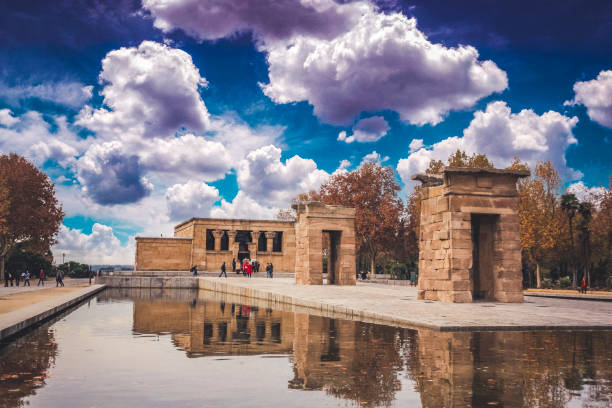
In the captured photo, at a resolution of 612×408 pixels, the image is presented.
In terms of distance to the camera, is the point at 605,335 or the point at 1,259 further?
the point at 1,259

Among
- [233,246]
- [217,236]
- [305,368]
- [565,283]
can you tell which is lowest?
[565,283]

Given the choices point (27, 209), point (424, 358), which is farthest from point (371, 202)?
point (424, 358)

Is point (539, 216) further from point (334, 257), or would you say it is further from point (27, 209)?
point (27, 209)

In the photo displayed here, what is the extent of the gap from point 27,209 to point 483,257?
37580 mm

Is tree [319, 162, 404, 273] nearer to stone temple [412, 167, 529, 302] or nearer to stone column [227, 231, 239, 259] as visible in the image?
stone column [227, 231, 239, 259]

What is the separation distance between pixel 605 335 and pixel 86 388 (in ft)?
29.7

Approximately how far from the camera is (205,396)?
5.01 m

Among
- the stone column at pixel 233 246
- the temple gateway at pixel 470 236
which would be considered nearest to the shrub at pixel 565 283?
the temple gateway at pixel 470 236

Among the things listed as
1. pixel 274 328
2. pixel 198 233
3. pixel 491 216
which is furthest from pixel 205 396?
pixel 198 233

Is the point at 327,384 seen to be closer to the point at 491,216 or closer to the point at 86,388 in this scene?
the point at 86,388

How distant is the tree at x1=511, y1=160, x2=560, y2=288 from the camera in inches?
1542

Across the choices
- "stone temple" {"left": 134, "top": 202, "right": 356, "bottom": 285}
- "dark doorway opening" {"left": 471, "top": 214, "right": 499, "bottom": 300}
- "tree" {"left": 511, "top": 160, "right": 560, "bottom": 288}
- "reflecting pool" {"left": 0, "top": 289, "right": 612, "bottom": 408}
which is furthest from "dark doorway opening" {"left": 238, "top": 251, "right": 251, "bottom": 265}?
"reflecting pool" {"left": 0, "top": 289, "right": 612, "bottom": 408}

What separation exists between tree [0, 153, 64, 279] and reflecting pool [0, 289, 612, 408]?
118ft

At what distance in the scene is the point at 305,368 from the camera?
648 centimetres
